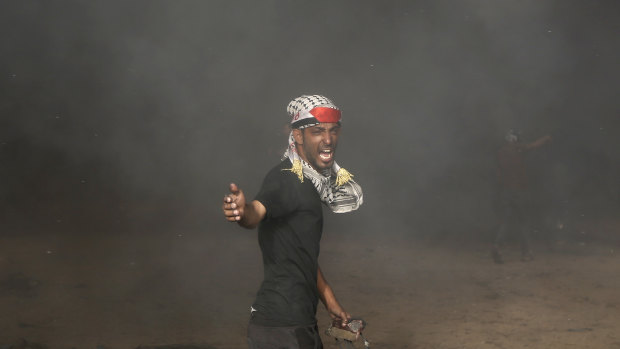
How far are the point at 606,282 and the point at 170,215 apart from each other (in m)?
5.32

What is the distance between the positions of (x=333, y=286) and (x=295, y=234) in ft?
11.3

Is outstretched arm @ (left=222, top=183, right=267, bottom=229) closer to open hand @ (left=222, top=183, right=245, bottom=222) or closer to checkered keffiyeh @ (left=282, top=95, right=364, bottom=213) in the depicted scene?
open hand @ (left=222, top=183, right=245, bottom=222)

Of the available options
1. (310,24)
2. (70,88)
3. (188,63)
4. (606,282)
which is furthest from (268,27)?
(606,282)

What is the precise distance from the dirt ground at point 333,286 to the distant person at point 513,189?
0.28m

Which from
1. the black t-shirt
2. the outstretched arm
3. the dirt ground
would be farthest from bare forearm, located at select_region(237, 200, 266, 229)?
the dirt ground

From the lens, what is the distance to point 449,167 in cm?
977

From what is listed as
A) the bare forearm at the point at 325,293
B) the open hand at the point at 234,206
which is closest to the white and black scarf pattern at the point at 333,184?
the bare forearm at the point at 325,293

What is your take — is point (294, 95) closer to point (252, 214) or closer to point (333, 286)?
point (333, 286)

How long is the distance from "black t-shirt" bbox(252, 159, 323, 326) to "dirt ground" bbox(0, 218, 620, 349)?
79.8 inches

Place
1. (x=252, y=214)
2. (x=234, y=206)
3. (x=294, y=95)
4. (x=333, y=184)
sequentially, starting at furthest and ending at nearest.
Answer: (x=294, y=95) → (x=333, y=184) → (x=252, y=214) → (x=234, y=206)

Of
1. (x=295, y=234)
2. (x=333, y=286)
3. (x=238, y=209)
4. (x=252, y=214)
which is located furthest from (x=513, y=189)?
(x=238, y=209)

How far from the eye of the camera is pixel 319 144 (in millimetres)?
2043

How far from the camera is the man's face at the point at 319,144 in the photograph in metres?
2.04

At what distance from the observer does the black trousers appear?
1891mm
